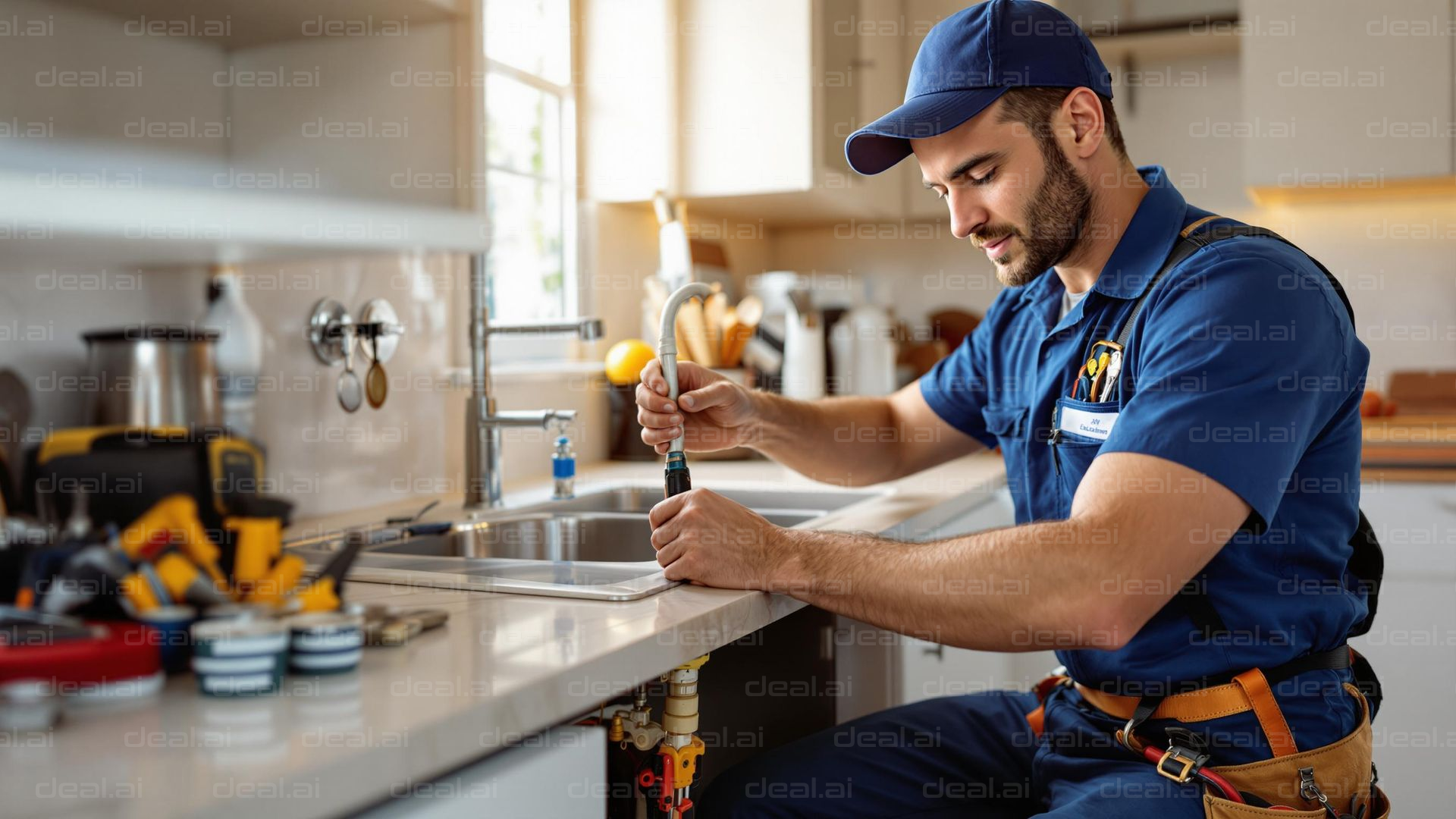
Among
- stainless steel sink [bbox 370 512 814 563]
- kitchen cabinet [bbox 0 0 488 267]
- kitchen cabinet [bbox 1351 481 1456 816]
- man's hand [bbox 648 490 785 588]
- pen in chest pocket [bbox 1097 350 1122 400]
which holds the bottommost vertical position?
kitchen cabinet [bbox 1351 481 1456 816]

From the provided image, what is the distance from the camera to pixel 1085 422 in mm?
1359

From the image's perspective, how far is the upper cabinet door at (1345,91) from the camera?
2746mm

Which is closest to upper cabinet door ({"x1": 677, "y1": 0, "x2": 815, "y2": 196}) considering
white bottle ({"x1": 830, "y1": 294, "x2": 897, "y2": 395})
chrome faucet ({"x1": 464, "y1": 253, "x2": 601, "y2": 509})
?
white bottle ({"x1": 830, "y1": 294, "x2": 897, "y2": 395})

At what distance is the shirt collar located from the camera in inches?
53.3

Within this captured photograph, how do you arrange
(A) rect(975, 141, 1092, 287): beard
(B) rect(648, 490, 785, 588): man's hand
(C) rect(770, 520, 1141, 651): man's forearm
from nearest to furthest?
(C) rect(770, 520, 1141, 651): man's forearm < (B) rect(648, 490, 785, 588): man's hand < (A) rect(975, 141, 1092, 287): beard

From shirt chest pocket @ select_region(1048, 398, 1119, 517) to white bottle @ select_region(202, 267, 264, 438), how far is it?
981mm

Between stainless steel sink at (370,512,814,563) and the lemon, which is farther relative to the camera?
the lemon

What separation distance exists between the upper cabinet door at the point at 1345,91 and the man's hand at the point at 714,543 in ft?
7.18

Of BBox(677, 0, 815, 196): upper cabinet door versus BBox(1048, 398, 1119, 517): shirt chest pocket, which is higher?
BBox(677, 0, 815, 196): upper cabinet door

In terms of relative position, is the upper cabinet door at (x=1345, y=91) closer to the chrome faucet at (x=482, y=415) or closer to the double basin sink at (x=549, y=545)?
the double basin sink at (x=549, y=545)

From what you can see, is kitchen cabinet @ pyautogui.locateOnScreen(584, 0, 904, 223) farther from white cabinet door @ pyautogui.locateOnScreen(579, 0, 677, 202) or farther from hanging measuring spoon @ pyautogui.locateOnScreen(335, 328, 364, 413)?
hanging measuring spoon @ pyautogui.locateOnScreen(335, 328, 364, 413)

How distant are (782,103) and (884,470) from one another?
1.00m

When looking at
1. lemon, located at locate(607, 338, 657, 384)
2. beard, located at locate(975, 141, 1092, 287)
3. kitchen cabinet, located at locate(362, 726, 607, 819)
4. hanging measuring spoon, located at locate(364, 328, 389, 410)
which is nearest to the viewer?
kitchen cabinet, located at locate(362, 726, 607, 819)

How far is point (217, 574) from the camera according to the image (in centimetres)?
84
